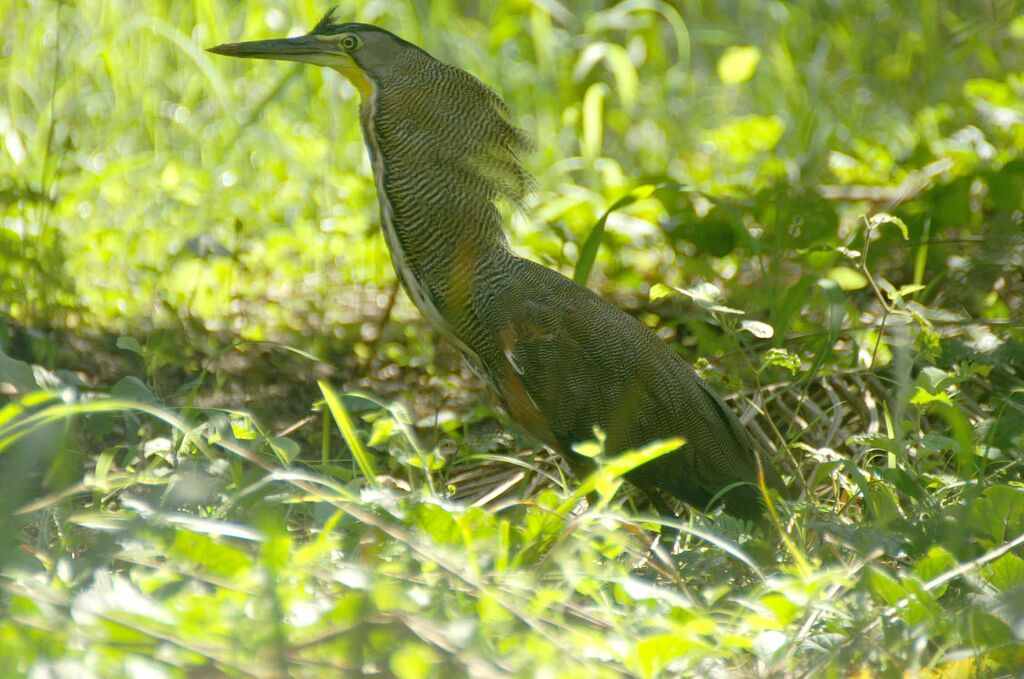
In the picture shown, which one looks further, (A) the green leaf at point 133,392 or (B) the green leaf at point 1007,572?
(A) the green leaf at point 133,392

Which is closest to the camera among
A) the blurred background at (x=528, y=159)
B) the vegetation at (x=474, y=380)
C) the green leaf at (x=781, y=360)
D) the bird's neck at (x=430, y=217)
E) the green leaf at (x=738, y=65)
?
the vegetation at (x=474, y=380)

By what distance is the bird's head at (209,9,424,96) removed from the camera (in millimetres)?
3607

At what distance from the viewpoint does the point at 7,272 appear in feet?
12.1

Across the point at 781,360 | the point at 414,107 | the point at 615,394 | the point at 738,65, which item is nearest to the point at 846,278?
the point at 781,360

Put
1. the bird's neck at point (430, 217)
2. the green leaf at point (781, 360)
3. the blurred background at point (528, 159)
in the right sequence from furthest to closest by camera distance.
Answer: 1. the blurred background at point (528, 159)
2. the bird's neck at point (430, 217)
3. the green leaf at point (781, 360)

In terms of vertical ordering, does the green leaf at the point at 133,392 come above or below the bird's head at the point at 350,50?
below

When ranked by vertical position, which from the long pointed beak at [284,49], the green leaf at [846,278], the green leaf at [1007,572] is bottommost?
the green leaf at [1007,572]

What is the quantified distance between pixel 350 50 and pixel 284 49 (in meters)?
0.21

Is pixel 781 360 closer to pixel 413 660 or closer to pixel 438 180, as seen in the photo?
pixel 438 180

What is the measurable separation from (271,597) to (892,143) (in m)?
4.94

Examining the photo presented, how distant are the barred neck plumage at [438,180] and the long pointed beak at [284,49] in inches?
8.6

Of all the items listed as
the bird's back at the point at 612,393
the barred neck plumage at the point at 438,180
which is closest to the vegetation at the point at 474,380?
the bird's back at the point at 612,393

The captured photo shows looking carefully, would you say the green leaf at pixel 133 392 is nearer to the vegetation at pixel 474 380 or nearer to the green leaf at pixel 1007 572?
the vegetation at pixel 474 380

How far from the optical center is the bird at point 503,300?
3.31 metres
